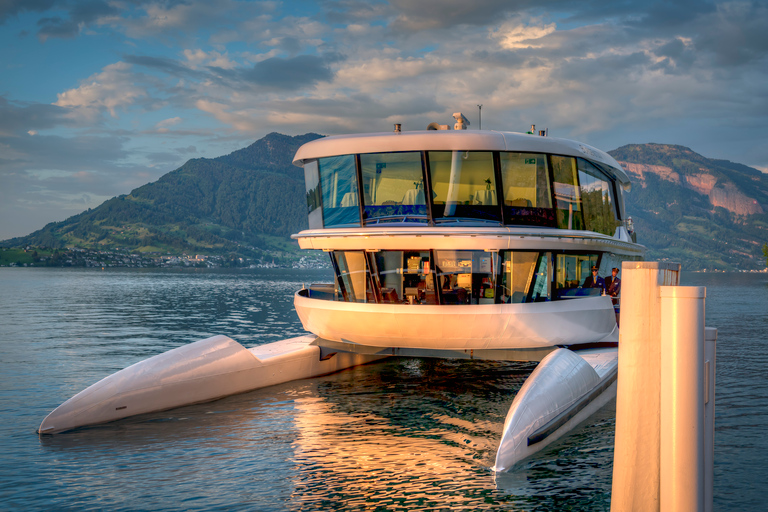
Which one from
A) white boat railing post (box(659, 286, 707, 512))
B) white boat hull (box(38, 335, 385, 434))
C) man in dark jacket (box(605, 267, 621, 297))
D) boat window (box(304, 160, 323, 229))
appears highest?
boat window (box(304, 160, 323, 229))

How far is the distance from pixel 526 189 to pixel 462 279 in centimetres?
273

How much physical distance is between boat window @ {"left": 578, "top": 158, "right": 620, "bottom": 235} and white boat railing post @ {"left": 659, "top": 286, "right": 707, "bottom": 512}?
11.0m

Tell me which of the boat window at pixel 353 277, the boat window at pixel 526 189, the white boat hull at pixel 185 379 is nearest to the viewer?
the white boat hull at pixel 185 379

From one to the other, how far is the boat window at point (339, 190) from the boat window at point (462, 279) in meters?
2.44

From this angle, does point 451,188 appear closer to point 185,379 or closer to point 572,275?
point 572,275

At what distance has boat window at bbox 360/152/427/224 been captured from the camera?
15719 mm

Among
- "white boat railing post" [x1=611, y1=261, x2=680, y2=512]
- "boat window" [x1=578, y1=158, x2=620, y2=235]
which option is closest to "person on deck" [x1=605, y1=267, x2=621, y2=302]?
"boat window" [x1=578, y1=158, x2=620, y2=235]

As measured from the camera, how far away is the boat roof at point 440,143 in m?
15.5

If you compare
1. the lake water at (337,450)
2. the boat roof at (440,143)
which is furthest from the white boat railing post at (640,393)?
the boat roof at (440,143)

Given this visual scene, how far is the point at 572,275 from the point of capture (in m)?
17.8

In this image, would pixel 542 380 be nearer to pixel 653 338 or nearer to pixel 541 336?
pixel 541 336

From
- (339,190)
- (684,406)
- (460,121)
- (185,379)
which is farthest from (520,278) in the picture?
(684,406)

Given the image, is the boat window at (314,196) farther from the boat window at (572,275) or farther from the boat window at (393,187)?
the boat window at (572,275)

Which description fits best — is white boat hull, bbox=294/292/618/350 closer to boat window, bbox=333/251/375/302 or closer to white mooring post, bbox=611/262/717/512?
boat window, bbox=333/251/375/302
